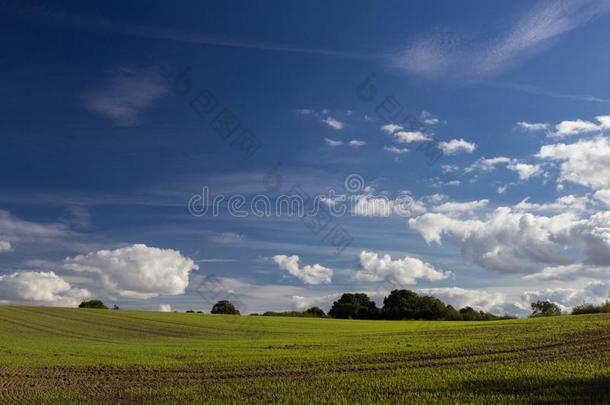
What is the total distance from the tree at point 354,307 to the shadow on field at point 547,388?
103667 millimetres

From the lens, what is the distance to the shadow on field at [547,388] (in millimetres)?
18438

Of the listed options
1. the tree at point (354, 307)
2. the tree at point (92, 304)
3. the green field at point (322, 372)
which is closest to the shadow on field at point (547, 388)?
the green field at point (322, 372)

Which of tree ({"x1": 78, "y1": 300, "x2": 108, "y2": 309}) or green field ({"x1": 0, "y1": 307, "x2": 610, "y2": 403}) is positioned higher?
tree ({"x1": 78, "y1": 300, "x2": 108, "y2": 309})

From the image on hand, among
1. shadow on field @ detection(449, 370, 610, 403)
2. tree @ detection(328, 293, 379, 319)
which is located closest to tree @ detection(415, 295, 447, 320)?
tree @ detection(328, 293, 379, 319)

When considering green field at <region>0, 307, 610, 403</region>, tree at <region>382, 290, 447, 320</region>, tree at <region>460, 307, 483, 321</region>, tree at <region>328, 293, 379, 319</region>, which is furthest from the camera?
tree at <region>328, 293, 379, 319</region>

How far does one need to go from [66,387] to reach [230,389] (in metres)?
8.37

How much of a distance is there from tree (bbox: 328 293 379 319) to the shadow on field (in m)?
104

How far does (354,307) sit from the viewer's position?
126 metres

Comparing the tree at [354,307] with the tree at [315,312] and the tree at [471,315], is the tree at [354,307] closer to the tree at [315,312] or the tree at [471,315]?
the tree at [315,312]

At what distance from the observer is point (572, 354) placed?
30062mm

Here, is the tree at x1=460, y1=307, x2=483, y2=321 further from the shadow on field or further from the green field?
the shadow on field

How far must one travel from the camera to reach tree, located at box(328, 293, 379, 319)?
125 meters

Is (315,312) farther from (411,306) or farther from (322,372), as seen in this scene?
(322,372)

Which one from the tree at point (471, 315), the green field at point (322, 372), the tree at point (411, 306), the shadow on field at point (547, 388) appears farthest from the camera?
the tree at point (411, 306)
